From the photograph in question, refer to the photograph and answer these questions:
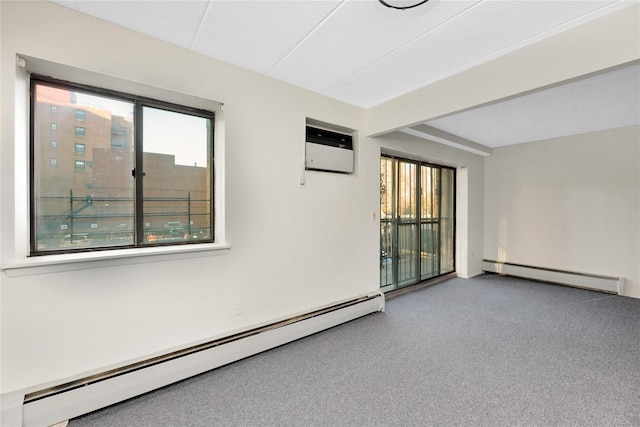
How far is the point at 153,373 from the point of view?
1830 millimetres

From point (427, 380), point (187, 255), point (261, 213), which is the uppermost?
point (261, 213)

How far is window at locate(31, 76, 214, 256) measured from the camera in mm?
1704

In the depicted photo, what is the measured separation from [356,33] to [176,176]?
1.71 meters

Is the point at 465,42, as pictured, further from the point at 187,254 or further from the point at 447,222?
the point at 447,222

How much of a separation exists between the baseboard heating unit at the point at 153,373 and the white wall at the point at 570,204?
4.18m

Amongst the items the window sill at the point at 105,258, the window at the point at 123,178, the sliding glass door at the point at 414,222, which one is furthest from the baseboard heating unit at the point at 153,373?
the sliding glass door at the point at 414,222

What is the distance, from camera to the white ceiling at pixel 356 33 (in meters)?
1.55

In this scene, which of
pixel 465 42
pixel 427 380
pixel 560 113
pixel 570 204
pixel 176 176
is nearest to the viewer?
pixel 465 42

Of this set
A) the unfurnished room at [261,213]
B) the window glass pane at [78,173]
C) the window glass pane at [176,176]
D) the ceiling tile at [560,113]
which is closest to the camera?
the unfurnished room at [261,213]

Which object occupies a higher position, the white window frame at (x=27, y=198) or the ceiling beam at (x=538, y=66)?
the ceiling beam at (x=538, y=66)

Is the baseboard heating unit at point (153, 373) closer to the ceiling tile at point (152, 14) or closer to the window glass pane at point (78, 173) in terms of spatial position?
the window glass pane at point (78, 173)

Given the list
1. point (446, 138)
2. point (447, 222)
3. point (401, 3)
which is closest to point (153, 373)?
point (401, 3)

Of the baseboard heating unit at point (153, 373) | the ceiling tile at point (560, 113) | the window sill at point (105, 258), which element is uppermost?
the ceiling tile at point (560, 113)

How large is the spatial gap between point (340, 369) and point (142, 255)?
1.70 metres
